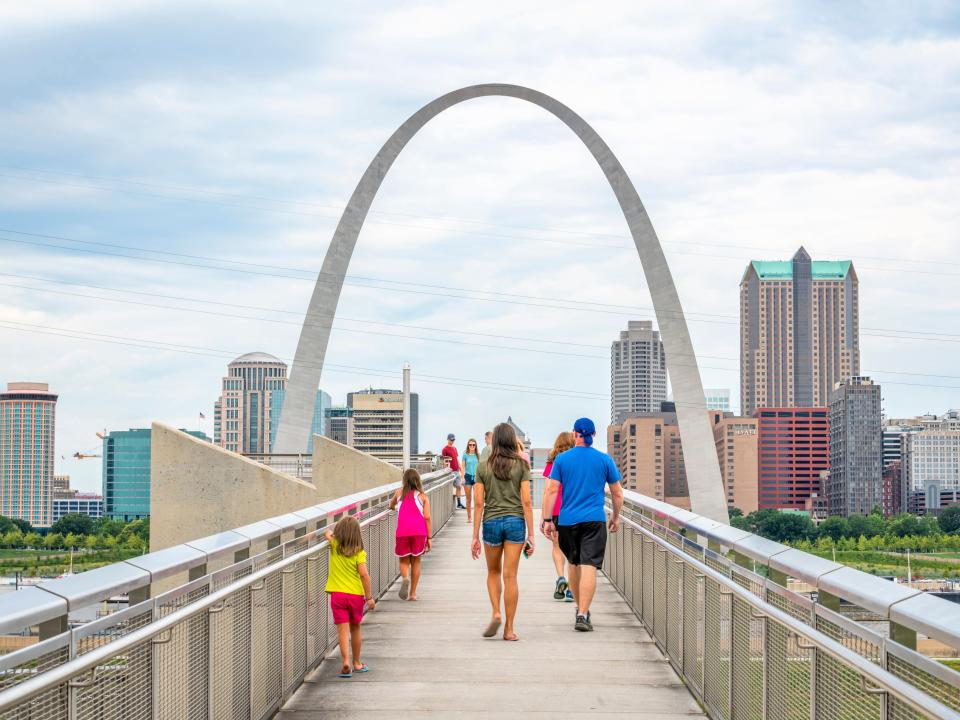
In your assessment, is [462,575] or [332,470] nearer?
[462,575]

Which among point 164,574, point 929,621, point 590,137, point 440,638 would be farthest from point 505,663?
point 590,137

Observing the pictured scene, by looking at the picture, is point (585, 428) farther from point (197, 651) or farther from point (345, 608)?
point (197, 651)

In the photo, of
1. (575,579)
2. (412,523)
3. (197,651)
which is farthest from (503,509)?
(197,651)

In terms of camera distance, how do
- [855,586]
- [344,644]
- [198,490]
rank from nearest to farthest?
[855,586]
[344,644]
[198,490]

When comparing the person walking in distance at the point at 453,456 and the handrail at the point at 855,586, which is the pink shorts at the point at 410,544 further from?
the person walking in distance at the point at 453,456

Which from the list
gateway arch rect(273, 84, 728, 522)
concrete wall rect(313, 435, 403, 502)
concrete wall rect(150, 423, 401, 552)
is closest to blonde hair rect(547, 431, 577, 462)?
concrete wall rect(150, 423, 401, 552)

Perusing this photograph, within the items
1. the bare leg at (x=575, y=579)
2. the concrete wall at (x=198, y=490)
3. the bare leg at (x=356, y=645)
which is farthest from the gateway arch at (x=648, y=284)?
the bare leg at (x=356, y=645)

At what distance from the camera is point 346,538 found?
8.08 m

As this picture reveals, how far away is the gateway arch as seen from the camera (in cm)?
4556

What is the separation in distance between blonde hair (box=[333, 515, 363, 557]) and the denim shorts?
1.56 m

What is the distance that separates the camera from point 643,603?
1047 centimetres

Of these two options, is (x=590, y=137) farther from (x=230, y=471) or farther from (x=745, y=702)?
(x=745, y=702)

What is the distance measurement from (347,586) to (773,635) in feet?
11.1

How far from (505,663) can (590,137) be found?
42.4m
